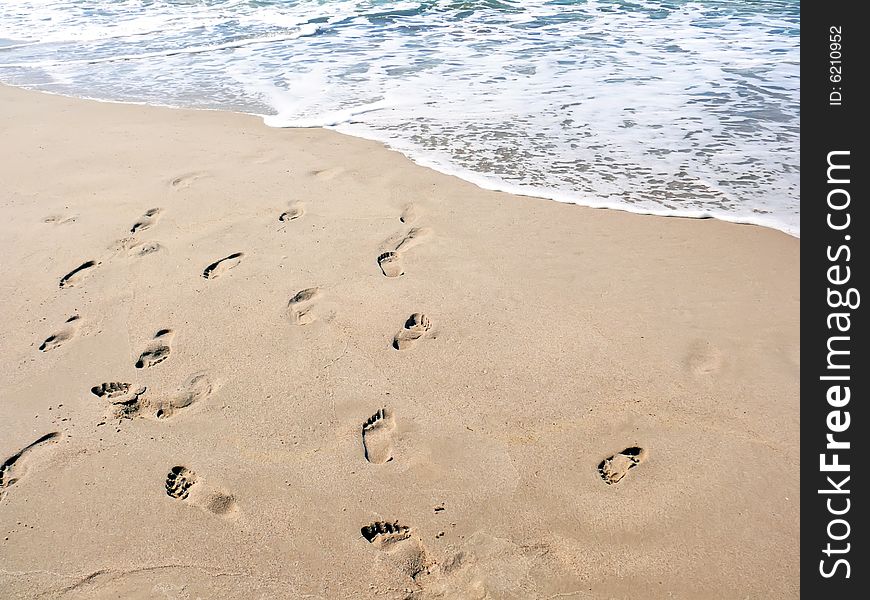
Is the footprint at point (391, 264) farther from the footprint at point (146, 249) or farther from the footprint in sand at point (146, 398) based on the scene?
the footprint at point (146, 249)

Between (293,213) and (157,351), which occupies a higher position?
(293,213)

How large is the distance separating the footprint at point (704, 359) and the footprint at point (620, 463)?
1.72 feet

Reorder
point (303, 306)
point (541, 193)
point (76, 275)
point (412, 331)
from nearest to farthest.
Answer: point (412, 331) < point (303, 306) < point (76, 275) < point (541, 193)

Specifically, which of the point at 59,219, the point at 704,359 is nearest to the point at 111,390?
the point at 59,219

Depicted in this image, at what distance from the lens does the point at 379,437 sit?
2334mm

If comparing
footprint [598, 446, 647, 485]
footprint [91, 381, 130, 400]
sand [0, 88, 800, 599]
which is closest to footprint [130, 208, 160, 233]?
sand [0, 88, 800, 599]

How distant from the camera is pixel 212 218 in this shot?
375 centimetres

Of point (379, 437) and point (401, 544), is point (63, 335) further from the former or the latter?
point (401, 544)

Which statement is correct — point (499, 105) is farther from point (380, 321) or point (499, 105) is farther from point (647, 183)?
point (380, 321)

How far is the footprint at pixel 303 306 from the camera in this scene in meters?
2.92

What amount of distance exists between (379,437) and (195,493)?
0.64m

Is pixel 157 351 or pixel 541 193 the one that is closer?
pixel 157 351

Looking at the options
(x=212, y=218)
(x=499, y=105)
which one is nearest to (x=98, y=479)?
(x=212, y=218)

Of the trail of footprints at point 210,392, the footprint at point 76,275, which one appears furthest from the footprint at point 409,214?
the footprint at point 76,275
